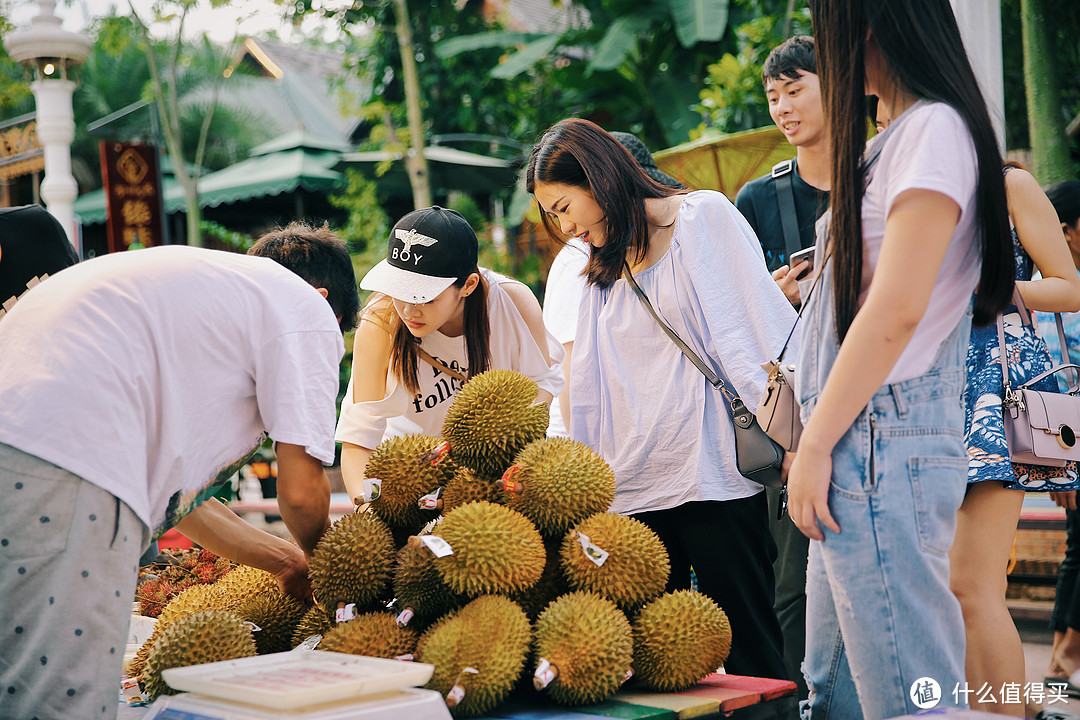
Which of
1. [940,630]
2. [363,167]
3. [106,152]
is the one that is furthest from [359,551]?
[363,167]

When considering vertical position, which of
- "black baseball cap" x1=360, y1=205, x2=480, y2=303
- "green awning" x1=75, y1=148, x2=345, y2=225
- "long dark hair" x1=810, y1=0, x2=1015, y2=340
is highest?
"green awning" x1=75, y1=148, x2=345, y2=225

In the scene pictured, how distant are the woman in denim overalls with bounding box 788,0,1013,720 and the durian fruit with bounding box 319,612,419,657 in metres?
0.79

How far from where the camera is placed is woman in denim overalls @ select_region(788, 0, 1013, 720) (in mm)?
1536

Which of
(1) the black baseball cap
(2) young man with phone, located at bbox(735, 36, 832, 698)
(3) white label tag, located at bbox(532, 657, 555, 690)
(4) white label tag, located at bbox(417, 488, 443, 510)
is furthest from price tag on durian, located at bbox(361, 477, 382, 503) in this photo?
(2) young man with phone, located at bbox(735, 36, 832, 698)

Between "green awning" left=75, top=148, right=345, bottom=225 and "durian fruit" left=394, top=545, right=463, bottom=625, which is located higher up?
"green awning" left=75, top=148, right=345, bottom=225

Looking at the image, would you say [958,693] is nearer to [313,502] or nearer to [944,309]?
[944,309]

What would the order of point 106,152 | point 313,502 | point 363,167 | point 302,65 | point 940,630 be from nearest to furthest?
point 940,630, point 313,502, point 106,152, point 363,167, point 302,65

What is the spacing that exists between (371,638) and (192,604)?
519 mm

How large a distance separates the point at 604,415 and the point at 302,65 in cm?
2496

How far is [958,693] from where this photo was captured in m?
1.59

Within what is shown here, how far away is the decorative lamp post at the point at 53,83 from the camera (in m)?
6.97

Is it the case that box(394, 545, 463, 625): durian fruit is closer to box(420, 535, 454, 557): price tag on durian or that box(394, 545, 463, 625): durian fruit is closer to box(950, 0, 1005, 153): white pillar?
box(420, 535, 454, 557): price tag on durian

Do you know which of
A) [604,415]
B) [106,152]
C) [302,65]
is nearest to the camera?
[604,415]

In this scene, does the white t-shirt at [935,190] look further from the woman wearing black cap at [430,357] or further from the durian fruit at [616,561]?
the woman wearing black cap at [430,357]
